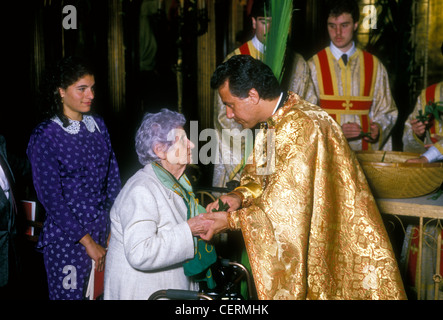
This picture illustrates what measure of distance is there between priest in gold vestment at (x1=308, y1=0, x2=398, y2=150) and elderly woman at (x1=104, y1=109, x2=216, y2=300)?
2.53 m

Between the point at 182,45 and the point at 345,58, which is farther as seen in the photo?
the point at 182,45

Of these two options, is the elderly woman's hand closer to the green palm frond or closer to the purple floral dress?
the purple floral dress

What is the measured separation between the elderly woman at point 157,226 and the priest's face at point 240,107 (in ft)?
0.98

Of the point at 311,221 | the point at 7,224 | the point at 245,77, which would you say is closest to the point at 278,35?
the point at 245,77

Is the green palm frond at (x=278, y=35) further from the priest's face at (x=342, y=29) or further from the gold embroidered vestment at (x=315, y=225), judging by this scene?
the priest's face at (x=342, y=29)

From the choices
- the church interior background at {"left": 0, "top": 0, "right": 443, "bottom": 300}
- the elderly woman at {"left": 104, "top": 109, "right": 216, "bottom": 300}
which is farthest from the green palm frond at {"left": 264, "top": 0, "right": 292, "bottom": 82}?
the church interior background at {"left": 0, "top": 0, "right": 443, "bottom": 300}

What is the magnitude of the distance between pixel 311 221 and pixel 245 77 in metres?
0.81

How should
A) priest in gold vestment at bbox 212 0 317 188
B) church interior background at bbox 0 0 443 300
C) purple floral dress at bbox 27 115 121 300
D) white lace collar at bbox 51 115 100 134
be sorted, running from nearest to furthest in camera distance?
purple floral dress at bbox 27 115 121 300 < white lace collar at bbox 51 115 100 134 < priest in gold vestment at bbox 212 0 317 188 < church interior background at bbox 0 0 443 300

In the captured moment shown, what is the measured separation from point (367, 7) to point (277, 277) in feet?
17.9

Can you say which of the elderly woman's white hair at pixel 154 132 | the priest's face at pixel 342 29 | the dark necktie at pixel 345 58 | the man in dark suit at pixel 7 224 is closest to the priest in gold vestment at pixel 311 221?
the elderly woman's white hair at pixel 154 132

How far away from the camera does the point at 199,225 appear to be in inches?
95.9

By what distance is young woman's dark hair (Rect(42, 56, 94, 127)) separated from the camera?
296 centimetres

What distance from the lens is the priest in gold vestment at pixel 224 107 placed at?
426cm

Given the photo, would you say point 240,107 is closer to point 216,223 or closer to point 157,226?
point 216,223
